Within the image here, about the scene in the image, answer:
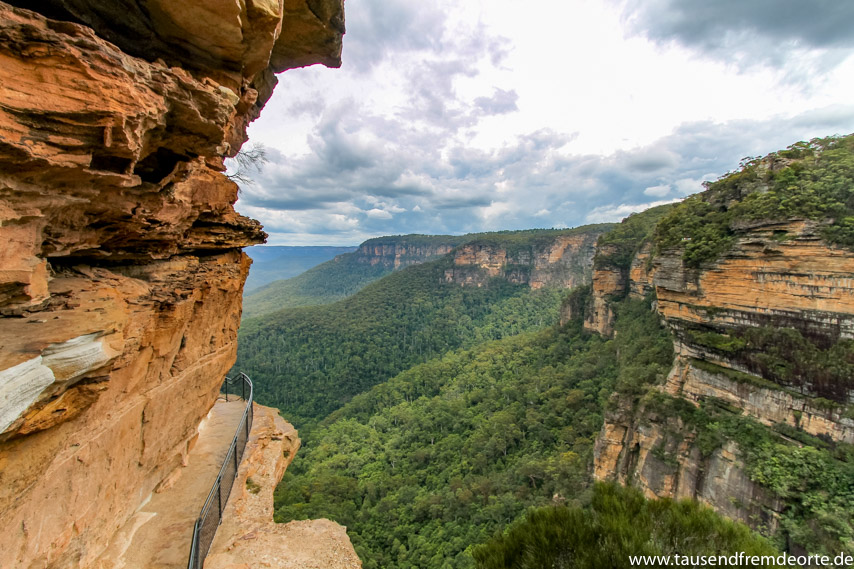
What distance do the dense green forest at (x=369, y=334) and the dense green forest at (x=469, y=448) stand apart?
1485cm

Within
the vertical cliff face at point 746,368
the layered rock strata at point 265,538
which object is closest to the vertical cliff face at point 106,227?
the layered rock strata at point 265,538

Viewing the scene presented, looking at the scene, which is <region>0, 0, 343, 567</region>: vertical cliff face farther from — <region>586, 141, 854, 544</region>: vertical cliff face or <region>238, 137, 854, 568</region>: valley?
<region>586, 141, 854, 544</region>: vertical cliff face

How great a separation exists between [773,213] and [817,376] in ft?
21.9

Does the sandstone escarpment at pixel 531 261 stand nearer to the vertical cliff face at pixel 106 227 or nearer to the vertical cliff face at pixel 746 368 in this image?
the vertical cliff face at pixel 746 368

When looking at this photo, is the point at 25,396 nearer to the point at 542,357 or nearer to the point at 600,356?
Answer: the point at 600,356

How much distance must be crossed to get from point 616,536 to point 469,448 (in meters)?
30.4

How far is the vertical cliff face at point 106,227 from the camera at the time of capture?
3.20 m

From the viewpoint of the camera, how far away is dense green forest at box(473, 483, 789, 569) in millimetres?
4051

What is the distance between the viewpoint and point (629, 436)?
62.3ft

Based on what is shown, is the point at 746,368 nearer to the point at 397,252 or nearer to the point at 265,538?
the point at 265,538

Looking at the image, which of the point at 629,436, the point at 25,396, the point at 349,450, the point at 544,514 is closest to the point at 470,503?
the point at 629,436

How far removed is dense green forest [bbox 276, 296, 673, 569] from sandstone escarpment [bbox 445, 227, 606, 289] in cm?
3903

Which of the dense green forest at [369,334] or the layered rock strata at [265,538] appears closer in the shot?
the layered rock strata at [265,538]

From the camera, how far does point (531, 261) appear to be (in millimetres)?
92875
